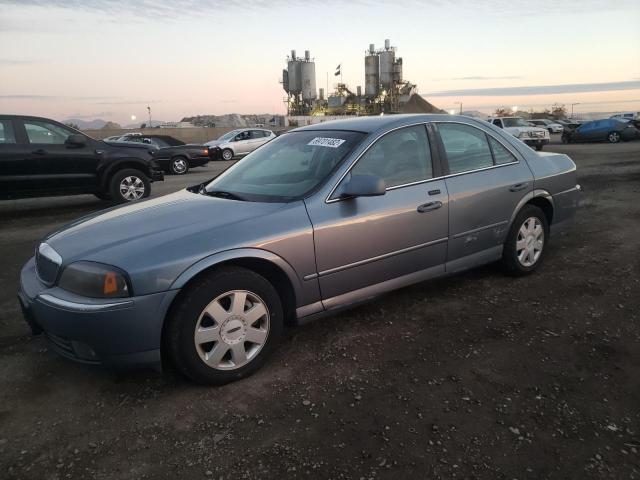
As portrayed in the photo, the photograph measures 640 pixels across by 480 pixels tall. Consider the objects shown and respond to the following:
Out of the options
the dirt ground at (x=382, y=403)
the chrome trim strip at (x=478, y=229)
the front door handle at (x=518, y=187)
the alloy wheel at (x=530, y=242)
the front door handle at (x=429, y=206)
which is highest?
the front door handle at (x=429, y=206)

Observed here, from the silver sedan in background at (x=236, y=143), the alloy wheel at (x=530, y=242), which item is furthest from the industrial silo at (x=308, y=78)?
the alloy wheel at (x=530, y=242)

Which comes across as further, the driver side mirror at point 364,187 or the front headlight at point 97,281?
the driver side mirror at point 364,187

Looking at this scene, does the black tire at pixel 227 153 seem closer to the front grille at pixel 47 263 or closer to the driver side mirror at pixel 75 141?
the driver side mirror at pixel 75 141

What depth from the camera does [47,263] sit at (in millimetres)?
3014

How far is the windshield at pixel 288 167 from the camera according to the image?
11.3 ft

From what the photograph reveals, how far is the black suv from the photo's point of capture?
817cm

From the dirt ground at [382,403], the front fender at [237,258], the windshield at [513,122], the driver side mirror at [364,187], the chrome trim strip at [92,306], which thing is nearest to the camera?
the dirt ground at [382,403]

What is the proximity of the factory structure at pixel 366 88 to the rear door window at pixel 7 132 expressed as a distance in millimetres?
57924

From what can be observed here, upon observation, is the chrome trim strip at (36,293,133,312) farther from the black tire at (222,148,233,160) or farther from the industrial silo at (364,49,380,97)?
the industrial silo at (364,49,380,97)

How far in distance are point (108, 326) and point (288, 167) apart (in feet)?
5.74

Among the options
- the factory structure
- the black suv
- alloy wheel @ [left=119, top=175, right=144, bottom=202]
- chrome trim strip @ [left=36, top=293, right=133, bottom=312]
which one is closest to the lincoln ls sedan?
chrome trim strip @ [left=36, top=293, right=133, bottom=312]

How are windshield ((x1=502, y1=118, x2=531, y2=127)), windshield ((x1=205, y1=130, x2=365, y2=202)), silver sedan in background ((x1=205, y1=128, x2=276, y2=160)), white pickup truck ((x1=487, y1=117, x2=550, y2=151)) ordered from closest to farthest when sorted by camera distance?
windshield ((x1=205, y1=130, x2=365, y2=202)), white pickup truck ((x1=487, y1=117, x2=550, y2=151)), silver sedan in background ((x1=205, y1=128, x2=276, y2=160)), windshield ((x1=502, y1=118, x2=531, y2=127))

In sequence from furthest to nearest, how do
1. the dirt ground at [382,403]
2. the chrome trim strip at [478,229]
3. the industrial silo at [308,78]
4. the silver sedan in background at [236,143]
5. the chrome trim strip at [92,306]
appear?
the industrial silo at [308,78] → the silver sedan in background at [236,143] → the chrome trim strip at [478,229] → the chrome trim strip at [92,306] → the dirt ground at [382,403]

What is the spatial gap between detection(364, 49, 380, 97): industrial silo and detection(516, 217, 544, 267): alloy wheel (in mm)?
65700
